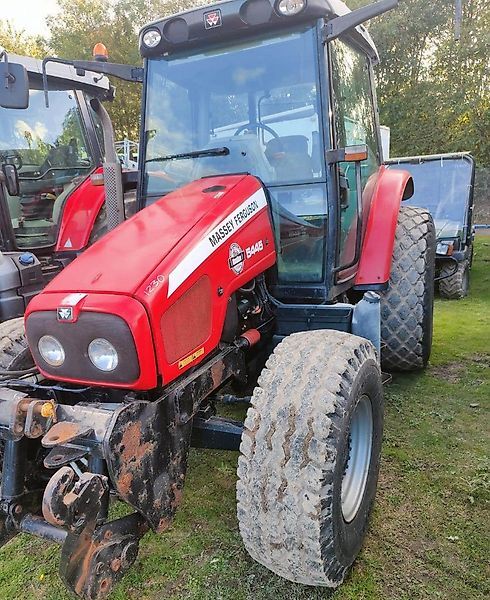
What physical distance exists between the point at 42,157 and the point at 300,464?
4175 mm

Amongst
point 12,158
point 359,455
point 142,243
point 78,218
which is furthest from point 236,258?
Answer: point 12,158

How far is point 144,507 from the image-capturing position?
1920 millimetres

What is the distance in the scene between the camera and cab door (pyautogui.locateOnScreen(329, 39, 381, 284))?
9.29 feet

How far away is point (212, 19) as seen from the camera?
2.71 m

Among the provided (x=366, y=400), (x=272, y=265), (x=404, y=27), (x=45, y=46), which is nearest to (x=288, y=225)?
(x=272, y=265)

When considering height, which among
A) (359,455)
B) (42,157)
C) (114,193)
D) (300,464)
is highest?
(42,157)

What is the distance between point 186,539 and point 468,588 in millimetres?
1210

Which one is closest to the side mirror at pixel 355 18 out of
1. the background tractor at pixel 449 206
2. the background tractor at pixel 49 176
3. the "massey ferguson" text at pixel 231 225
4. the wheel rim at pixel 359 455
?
the "massey ferguson" text at pixel 231 225

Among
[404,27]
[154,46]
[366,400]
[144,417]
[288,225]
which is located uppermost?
[404,27]

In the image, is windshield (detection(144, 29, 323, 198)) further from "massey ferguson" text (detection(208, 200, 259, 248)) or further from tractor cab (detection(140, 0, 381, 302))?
"massey ferguson" text (detection(208, 200, 259, 248))

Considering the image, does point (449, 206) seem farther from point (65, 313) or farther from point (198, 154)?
point (65, 313)

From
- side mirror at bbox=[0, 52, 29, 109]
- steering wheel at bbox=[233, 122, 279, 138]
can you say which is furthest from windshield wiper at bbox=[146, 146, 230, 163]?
side mirror at bbox=[0, 52, 29, 109]

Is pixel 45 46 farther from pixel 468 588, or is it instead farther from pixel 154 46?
pixel 468 588

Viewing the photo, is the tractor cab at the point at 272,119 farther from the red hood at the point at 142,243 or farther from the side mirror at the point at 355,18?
the red hood at the point at 142,243
